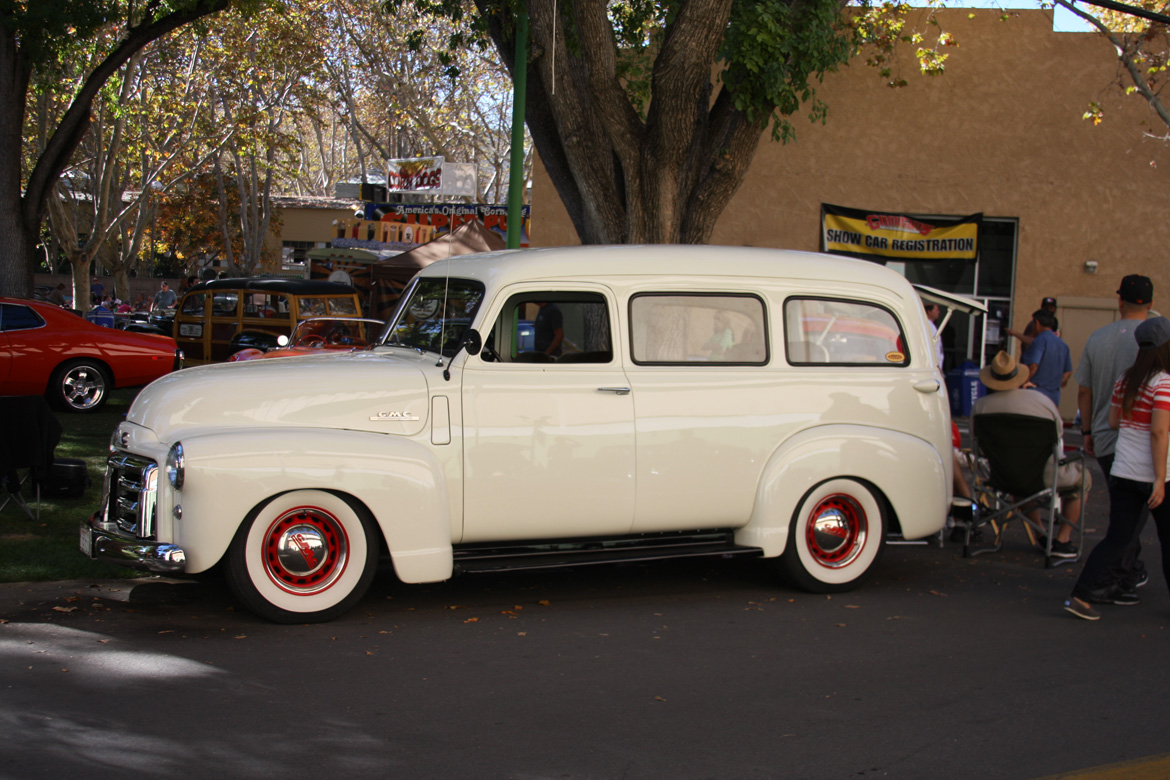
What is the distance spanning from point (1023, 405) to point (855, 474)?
1.75 meters

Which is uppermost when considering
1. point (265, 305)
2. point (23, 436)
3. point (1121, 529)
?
point (265, 305)

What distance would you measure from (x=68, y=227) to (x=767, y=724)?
2418 centimetres

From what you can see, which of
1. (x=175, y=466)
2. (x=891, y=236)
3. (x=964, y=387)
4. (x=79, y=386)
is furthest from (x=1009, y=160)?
(x=175, y=466)

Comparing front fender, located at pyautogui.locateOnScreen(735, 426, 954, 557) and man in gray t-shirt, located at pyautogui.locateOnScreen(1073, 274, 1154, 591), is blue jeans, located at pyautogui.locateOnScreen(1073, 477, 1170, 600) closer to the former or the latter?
man in gray t-shirt, located at pyautogui.locateOnScreen(1073, 274, 1154, 591)

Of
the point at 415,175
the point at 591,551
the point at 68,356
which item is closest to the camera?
the point at 591,551

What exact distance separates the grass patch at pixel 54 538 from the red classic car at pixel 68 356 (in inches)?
109

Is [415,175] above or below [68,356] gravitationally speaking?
above

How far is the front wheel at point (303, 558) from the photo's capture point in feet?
18.3

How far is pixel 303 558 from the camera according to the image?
5707mm

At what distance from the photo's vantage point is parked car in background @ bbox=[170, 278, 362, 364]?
16203 mm

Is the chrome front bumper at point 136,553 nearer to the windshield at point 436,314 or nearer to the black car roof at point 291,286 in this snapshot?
the windshield at point 436,314

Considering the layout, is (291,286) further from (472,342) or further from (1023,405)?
(1023,405)

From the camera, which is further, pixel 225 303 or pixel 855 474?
pixel 225 303

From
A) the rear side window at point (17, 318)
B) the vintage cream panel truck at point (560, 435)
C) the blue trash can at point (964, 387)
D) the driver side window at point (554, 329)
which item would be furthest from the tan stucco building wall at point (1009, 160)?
the driver side window at point (554, 329)
